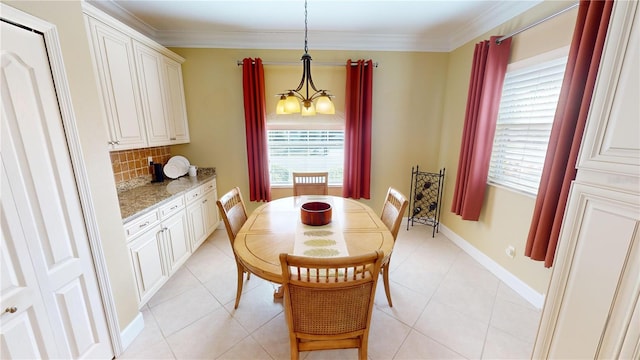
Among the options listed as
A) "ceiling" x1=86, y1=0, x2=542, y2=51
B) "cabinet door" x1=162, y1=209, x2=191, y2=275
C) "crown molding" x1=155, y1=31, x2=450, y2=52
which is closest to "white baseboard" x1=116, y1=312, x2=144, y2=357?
"cabinet door" x1=162, y1=209, x2=191, y2=275

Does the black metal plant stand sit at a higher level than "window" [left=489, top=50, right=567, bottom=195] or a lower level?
lower

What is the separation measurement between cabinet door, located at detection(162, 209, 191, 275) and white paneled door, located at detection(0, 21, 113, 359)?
0.89 m

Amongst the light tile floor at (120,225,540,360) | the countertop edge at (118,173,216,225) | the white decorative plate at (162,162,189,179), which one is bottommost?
the light tile floor at (120,225,540,360)

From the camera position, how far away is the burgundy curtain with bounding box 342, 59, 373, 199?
10.0 feet

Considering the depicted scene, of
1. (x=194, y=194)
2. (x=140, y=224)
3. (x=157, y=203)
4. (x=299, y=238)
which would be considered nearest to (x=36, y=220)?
(x=140, y=224)

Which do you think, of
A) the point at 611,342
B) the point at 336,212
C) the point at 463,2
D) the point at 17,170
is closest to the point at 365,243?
the point at 336,212

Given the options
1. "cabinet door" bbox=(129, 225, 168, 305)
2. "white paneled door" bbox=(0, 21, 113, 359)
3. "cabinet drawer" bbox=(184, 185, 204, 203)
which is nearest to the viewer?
"white paneled door" bbox=(0, 21, 113, 359)

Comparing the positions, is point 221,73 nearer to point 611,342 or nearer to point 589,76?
point 589,76

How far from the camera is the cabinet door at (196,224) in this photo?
2646mm

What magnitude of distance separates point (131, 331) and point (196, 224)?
1.22 meters

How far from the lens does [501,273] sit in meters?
2.36

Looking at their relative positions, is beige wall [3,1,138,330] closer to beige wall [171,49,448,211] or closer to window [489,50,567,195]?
beige wall [171,49,448,211]

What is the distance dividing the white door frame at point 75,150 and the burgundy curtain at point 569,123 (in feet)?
9.43

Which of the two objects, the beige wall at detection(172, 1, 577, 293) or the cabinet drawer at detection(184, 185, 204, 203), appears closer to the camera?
the cabinet drawer at detection(184, 185, 204, 203)
